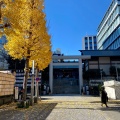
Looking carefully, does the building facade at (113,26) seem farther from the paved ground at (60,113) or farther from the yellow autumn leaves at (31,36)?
the paved ground at (60,113)

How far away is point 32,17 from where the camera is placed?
52.2 ft

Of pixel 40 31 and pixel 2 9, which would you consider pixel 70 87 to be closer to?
pixel 40 31

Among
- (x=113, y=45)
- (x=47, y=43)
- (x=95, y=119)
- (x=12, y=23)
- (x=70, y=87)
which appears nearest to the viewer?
(x=95, y=119)

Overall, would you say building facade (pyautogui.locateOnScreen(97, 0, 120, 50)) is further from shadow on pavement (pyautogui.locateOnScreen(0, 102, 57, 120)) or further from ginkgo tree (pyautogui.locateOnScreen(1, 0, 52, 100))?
shadow on pavement (pyautogui.locateOnScreen(0, 102, 57, 120))

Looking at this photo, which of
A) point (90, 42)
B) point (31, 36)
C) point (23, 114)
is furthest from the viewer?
point (90, 42)

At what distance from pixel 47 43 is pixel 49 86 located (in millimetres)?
28311

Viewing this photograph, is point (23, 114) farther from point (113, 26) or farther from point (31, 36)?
point (113, 26)

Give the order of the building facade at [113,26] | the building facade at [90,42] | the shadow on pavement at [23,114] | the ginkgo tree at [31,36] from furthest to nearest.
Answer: the building facade at [90,42] → the building facade at [113,26] → the ginkgo tree at [31,36] → the shadow on pavement at [23,114]

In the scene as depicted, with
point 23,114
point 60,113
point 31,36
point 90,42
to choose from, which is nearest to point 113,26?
point 31,36

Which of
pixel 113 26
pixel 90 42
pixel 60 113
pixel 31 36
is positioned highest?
pixel 90 42

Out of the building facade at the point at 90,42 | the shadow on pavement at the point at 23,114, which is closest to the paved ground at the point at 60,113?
the shadow on pavement at the point at 23,114

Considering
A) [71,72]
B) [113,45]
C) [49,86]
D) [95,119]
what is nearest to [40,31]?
[95,119]

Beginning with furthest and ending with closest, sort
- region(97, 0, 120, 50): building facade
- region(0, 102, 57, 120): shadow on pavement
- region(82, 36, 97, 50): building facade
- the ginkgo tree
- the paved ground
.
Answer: region(82, 36, 97, 50): building facade < region(97, 0, 120, 50): building facade < the ginkgo tree < the paved ground < region(0, 102, 57, 120): shadow on pavement

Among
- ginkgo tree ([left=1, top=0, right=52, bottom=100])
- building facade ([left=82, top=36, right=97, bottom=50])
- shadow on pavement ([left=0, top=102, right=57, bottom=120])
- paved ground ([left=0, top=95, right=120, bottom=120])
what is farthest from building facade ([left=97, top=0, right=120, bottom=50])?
shadow on pavement ([left=0, top=102, right=57, bottom=120])
